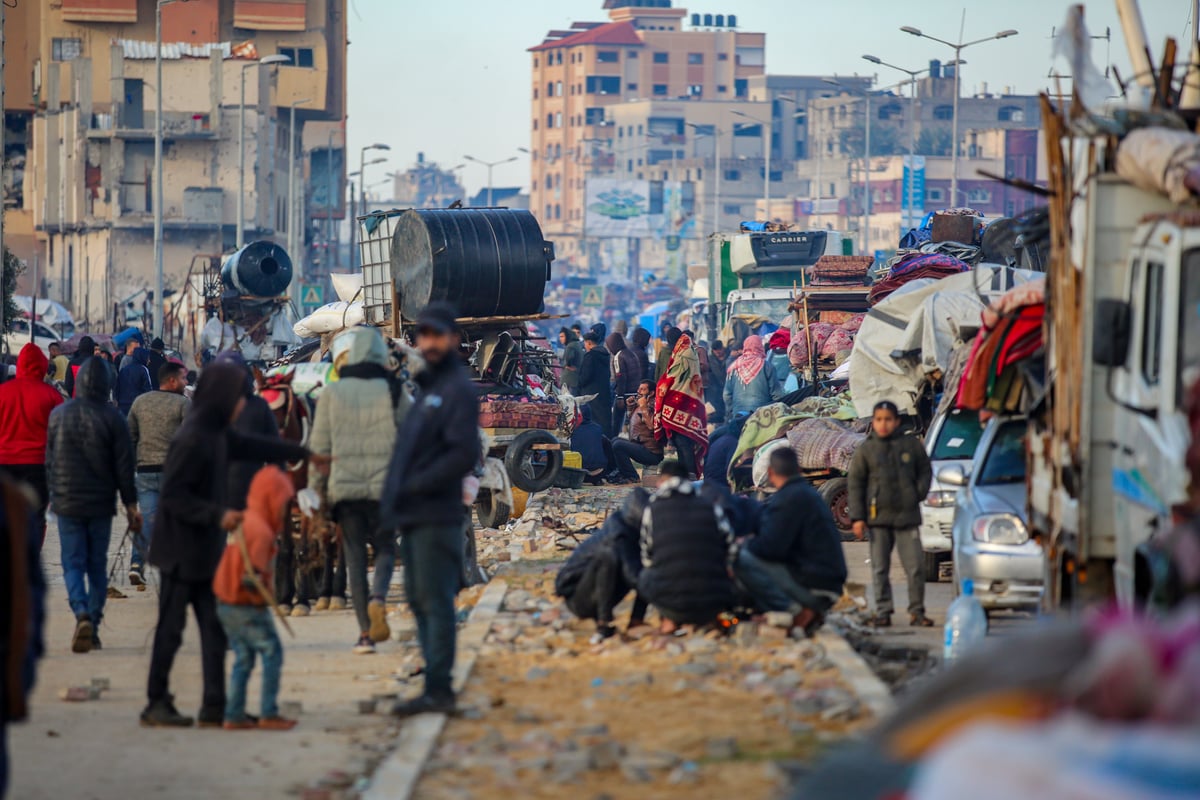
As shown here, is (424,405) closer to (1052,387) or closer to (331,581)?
(1052,387)

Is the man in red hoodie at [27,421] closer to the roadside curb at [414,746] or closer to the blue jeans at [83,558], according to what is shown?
the blue jeans at [83,558]

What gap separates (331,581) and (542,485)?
6737 millimetres

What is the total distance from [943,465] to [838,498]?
353 centimetres

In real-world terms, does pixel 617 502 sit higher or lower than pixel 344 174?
lower

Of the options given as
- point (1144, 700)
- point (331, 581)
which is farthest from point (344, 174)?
point (1144, 700)

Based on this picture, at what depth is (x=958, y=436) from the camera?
15.1 m

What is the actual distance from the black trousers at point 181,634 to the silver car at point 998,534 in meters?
5.10

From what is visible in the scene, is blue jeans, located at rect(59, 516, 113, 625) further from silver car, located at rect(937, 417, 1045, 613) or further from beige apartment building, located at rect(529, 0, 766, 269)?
beige apartment building, located at rect(529, 0, 766, 269)

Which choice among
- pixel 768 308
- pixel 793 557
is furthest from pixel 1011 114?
pixel 793 557

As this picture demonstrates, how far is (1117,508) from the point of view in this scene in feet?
29.1

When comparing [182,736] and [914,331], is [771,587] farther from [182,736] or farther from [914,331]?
[914,331]

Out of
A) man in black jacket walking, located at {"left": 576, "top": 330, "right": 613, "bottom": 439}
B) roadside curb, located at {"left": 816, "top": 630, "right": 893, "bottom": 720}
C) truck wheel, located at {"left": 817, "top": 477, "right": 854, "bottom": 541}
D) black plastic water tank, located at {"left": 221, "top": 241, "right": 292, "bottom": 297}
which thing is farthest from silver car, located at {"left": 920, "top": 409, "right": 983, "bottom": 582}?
black plastic water tank, located at {"left": 221, "top": 241, "right": 292, "bottom": 297}

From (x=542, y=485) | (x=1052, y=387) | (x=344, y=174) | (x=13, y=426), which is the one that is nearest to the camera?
(x=1052, y=387)

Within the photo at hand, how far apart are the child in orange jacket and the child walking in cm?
502
